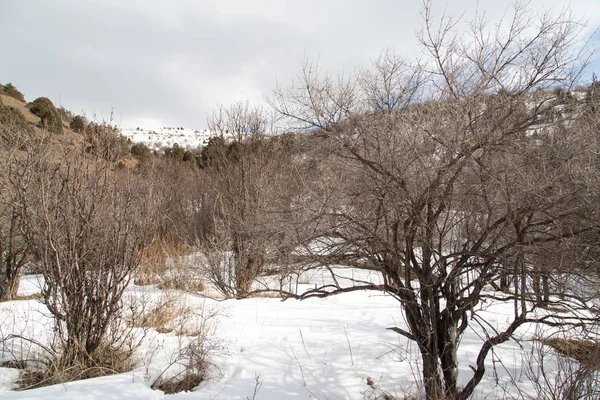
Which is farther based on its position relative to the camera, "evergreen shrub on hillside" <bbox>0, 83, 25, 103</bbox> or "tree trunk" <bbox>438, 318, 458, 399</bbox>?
"evergreen shrub on hillside" <bbox>0, 83, 25, 103</bbox>

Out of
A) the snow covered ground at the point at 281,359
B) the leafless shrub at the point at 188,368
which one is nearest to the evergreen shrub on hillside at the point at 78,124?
the snow covered ground at the point at 281,359

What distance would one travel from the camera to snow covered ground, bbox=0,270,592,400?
341cm

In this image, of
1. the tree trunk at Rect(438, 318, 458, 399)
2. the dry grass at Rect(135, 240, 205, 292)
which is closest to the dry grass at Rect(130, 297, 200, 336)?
the dry grass at Rect(135, 240, 205, 292)

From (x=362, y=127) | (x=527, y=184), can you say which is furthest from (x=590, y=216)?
(x=362, y=127)

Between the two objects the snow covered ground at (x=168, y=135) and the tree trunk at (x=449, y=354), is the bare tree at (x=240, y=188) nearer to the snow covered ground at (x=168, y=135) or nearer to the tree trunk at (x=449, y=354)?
the tree trunk at (x=449, y=354)

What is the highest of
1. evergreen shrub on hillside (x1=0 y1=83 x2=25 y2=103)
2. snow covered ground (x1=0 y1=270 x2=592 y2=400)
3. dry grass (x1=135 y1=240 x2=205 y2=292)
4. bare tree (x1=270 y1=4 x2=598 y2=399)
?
evergreen shrub on hillside (x1=0 y1=83 x2=25 y2=103)

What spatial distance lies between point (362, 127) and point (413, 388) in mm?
3243

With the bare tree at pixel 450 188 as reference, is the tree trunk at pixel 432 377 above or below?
below

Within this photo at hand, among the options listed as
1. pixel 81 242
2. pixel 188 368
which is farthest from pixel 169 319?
pixel 81 242

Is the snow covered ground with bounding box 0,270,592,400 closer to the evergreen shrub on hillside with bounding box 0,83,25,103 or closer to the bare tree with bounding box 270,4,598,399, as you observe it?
the bare tree with bounding box 270,4,598,399

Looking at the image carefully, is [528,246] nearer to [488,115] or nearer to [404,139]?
[488,115]

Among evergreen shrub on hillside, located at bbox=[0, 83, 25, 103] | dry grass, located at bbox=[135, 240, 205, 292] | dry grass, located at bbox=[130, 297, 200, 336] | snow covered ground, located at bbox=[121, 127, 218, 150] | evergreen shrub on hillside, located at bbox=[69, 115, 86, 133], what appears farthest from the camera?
snow covered ground, located at bbox=[121, 127, 218, 150]

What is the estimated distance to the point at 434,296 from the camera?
3348 millimetres

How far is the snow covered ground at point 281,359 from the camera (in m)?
3.41
